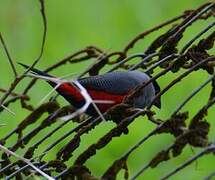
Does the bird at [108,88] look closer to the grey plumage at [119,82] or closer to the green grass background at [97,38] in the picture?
the grey plumage at [119,82]

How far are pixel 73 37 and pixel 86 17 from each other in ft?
0.80

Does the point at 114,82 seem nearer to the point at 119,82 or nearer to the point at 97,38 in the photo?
the point at 119,82

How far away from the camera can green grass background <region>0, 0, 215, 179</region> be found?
10.7 feet

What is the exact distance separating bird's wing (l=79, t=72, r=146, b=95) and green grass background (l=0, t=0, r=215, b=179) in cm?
169

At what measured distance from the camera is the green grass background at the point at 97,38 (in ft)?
10.7

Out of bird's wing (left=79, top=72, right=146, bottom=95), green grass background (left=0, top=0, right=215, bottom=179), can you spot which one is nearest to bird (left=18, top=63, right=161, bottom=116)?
bird's wing (left=79, top=72, right=146, bottom=95)

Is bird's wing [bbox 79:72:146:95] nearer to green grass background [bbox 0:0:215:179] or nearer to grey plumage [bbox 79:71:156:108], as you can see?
grey plumage [bbox 79:71:156:108]

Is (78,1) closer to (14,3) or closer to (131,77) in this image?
(14,3)

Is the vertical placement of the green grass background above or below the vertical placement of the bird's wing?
below

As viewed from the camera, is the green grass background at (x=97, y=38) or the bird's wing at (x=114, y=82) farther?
the green grass background at (x=97, y=38)

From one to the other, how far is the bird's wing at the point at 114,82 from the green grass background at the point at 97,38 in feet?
5.53

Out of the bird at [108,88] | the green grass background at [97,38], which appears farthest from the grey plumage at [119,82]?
the green grass background at [97,38]

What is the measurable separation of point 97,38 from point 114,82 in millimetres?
2542

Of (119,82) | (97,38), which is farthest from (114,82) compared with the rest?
(97,38)
